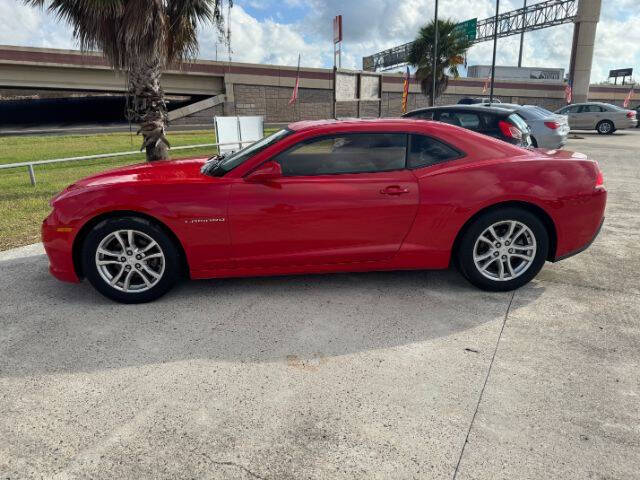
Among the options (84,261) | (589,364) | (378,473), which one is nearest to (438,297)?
(589,364)

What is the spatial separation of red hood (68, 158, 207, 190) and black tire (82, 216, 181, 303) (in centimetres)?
36

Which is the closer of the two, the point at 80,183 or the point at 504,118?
the point at 80,183

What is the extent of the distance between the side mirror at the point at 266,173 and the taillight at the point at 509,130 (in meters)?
5.85

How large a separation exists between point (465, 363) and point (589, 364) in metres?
0.77

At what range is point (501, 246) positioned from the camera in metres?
3.91

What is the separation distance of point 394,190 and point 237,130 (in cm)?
1010

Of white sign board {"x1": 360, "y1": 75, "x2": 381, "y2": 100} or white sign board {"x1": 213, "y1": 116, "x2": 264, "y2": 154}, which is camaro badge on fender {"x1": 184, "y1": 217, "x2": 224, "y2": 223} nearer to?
white sign board {"x1": 213, "y1": 116, "x2": 264, "y2": 154}

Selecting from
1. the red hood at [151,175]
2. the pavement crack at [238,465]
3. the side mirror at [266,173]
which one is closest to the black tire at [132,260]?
the red hood at [151,175]

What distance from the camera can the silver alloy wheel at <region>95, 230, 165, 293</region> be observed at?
3.68 meters

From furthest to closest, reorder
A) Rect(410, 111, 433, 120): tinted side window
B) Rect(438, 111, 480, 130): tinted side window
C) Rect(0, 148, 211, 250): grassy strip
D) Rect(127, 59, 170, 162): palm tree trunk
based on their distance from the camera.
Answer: Rect(410, 111, 433, 120): tinted side window → Rect(438, 111, 480, 130): tinted side window → Rect(127, 59, 170, 162): palm tree trunk → Rect(0, 148, 211, 250): grassy strip

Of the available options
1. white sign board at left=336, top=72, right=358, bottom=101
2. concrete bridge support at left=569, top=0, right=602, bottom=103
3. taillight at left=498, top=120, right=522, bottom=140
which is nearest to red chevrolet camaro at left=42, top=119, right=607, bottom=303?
taillight at left=498, top=120, right=522, bottom=140

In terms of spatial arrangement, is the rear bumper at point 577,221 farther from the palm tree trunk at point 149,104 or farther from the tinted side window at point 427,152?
the palm tree trunk at point 149,104

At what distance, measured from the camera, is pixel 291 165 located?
3.76m

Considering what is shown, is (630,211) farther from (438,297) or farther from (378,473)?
(378,473)
